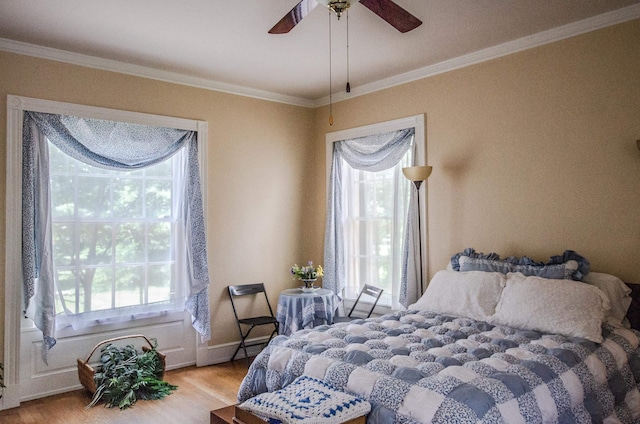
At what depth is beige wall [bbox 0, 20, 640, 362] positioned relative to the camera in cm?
343

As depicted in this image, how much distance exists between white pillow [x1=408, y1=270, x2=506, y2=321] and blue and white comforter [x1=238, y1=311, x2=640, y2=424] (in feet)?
0.51

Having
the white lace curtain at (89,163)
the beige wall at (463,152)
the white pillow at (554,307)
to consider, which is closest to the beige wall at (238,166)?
the beige wall at (463,152)

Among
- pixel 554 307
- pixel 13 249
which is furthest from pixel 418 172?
pixel 13 249

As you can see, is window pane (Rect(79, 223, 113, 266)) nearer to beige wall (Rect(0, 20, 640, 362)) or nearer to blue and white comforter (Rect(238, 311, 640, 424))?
beige wall (Rect(0, 20, 640, 362))

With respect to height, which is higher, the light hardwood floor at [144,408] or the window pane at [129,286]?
the window pane at [129,286]

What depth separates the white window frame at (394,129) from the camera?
14.9ft

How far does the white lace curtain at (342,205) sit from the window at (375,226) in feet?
0.27

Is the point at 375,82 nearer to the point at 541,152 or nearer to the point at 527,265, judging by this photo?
the point at 541,152

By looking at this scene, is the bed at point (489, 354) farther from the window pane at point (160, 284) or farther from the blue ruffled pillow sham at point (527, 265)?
the window pane at point (160, 284)

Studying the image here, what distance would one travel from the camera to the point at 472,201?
4.21 meters

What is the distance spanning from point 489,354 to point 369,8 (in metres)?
1.98

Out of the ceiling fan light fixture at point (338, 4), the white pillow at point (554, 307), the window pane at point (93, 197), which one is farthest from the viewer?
the window pane at point (93, 197)

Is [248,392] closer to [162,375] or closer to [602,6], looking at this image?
[162,375]

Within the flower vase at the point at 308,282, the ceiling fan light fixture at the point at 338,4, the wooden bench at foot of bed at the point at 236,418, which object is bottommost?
the wooden bench at foot of bed at the point at 236,418
